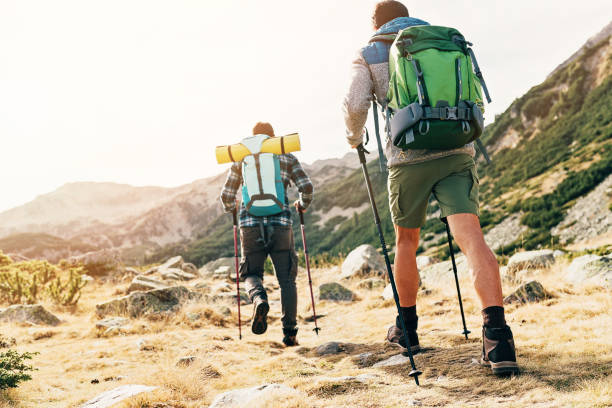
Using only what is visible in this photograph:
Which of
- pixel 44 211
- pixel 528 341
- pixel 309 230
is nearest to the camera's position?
pixel 528 341

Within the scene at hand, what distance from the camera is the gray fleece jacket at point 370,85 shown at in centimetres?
294

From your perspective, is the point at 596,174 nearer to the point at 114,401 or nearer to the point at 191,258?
the point at 114,401

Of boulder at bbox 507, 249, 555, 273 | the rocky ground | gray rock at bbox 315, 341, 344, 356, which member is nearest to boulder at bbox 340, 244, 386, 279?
the rocky ground

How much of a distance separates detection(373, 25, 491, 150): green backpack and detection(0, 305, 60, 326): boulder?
667 centimetres

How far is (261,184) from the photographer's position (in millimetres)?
4844

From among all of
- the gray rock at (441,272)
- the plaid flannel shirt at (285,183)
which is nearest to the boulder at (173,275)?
the gray rock at (441,272)

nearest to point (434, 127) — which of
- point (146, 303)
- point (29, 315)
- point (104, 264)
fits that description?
point (146, 303)

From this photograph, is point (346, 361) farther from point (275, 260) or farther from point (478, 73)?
point (478, 73)

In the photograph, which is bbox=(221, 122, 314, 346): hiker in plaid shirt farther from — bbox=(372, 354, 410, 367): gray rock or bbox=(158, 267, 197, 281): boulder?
bbox=(158, 267, 197, 281): boulder

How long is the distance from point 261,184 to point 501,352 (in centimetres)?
315

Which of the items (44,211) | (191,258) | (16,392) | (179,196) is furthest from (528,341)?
(44,211)

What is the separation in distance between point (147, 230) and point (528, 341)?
146 meters

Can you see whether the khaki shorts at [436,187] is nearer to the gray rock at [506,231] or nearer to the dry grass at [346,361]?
the dry grass at [346,361]

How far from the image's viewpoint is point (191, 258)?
81.5 m
